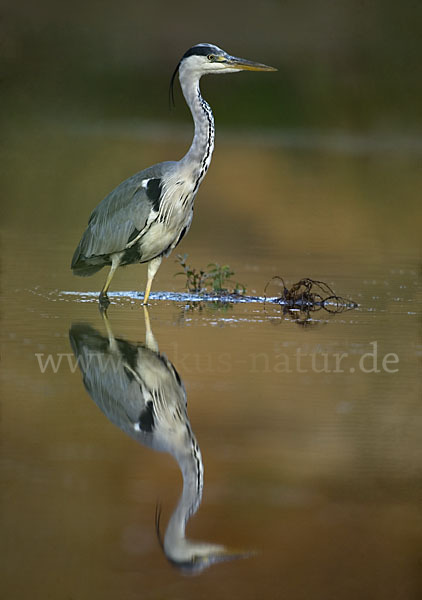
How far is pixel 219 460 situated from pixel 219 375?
49.9 inches

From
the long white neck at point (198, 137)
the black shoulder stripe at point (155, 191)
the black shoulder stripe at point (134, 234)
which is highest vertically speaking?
the long white neck at point (198, 137)

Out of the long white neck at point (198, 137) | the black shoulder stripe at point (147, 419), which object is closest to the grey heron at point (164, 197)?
the long white neck at point (198, 137)

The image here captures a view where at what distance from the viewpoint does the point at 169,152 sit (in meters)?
19.9

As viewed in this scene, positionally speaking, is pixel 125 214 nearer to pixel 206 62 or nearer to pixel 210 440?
pixel 206 62

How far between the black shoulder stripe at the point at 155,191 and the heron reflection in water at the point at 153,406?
103 centimetres

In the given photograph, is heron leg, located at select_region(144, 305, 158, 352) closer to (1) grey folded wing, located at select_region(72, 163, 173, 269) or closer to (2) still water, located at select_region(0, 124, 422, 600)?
(2) still water, located at select_region(0, 124, 422, 600)

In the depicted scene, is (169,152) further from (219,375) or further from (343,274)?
(219,375)

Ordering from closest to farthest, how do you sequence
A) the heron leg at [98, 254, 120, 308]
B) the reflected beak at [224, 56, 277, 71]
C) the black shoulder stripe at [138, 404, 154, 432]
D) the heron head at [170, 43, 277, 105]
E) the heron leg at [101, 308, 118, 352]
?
the black shoulder stripe at [138, 404, 154, 432], the heron leg at [101, 308, 118, 352], the reflected beak at [224, 56, 277, 71], the heron head at [170, 43, 277, 105], the heron leg at [98, 254, 120, 308]

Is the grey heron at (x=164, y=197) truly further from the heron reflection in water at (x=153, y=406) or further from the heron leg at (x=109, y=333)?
the heron reflection in water at (x=153, y=406)

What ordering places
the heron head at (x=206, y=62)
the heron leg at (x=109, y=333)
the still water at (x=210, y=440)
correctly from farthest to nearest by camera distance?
the heron head at (x=206, y=62) → the heron leg at (x=109, y=333) → the still water at (x=210, y=440)

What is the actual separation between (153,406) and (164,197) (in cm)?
255

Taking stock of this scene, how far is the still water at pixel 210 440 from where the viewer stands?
3.13m

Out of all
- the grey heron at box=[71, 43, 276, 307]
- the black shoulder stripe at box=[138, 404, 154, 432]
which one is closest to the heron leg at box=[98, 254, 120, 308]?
the grey heron at box=[71, 43, 276, 307]

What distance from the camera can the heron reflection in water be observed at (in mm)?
3277
